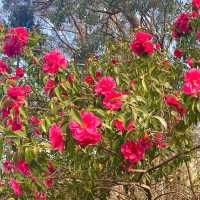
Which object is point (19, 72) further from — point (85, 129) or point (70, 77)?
point (85, 129)

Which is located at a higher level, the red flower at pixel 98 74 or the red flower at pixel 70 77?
the red flower at pixel 98 74

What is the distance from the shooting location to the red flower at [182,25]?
5.73 metres

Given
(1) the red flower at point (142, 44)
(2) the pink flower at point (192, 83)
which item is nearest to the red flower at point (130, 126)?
(2) the pink flower at point (192, 83)

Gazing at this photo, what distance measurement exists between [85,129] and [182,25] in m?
2.84

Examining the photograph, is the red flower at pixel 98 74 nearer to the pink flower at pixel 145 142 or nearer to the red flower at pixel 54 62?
the red flower at pixel 54 62

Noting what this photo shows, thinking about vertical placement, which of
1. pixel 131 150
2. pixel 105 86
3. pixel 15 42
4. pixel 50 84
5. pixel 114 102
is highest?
pixel 15 42

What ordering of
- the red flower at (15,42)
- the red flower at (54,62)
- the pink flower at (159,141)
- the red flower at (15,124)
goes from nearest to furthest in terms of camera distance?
the red flower at (15,124)
the pink flower at (159,141)
the red flower at (54,62)
the red flower at (15,42)

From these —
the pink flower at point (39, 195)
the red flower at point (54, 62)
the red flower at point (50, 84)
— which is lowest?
the pink flower at point (39, 195)

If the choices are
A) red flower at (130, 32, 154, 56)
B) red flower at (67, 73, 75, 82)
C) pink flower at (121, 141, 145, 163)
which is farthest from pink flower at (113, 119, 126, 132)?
red flower at (130, 32, 154, 56)

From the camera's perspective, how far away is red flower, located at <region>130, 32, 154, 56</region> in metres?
4.42

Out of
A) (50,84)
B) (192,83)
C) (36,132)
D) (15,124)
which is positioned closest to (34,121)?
(36,132)

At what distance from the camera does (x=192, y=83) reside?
3316 mm

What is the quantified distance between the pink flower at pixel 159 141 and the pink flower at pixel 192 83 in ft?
2.40

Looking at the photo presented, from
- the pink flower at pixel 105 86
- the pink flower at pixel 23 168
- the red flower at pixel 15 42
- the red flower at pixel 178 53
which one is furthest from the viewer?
the red flower at pixel 178 53
